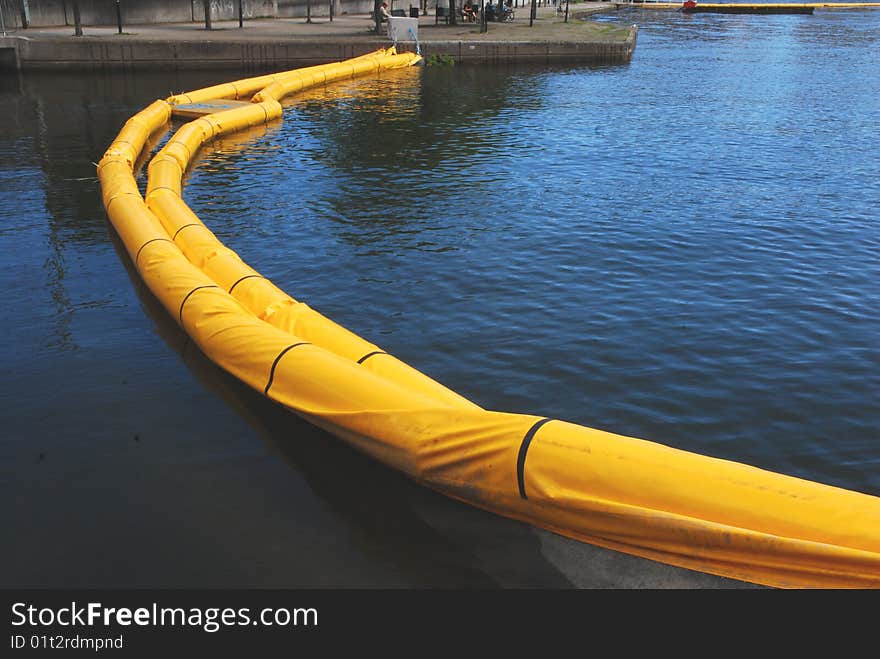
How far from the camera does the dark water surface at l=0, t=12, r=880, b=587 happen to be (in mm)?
9328

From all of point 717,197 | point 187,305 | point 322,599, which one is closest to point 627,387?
point 322,599

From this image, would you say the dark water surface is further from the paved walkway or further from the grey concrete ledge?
the paved walkway

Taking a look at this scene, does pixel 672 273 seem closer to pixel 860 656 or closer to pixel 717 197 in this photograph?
pixel 717 197

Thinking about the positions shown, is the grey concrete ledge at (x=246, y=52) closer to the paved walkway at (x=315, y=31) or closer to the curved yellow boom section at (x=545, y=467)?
the paved walkway at (x=315, y=31)

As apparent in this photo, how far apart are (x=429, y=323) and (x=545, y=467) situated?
639 cm

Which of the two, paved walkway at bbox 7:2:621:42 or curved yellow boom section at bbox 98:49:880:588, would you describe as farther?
paved walkway at bbox 7:2:621:42

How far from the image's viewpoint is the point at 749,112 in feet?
121

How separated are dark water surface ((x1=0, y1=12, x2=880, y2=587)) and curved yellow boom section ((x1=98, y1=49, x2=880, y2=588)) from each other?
52cm

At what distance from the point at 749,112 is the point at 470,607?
34.0 meters

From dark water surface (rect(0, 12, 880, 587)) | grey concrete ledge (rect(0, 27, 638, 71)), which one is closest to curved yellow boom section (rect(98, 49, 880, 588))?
dark water surface (rect(0, 12, 880, 587))

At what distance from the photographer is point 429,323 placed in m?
14.9

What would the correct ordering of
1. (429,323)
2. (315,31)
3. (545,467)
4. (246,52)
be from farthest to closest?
(315,31) < (246,52) < (429,323) < (545,467)

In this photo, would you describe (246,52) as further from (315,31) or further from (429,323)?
(429,323)

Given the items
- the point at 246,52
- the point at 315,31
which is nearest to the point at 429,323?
the point at 246,52
